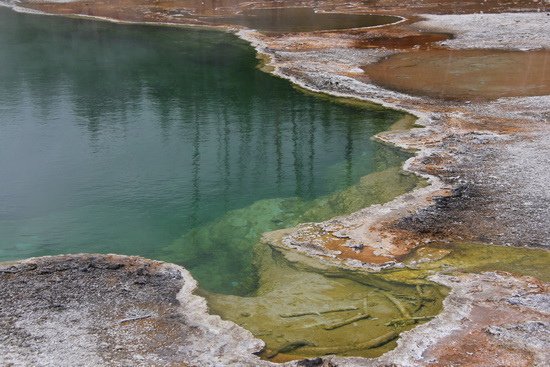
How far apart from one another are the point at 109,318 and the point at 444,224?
474 centimetres

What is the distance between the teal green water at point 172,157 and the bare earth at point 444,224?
79 cm

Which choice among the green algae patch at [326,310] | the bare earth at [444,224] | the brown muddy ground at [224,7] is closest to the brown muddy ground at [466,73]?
the bare earth at [444,224]

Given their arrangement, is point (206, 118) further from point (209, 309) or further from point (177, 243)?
point (209, 309)

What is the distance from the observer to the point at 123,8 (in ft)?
117

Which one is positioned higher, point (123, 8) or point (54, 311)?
point (123, 8)

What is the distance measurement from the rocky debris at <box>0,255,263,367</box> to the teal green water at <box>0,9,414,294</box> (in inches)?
34.8

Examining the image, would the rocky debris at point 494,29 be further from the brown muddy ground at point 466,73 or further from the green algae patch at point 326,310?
the green algae patch at point 326,310

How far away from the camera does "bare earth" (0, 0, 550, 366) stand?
6.90 meters

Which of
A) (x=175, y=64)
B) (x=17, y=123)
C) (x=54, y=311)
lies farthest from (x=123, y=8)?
(x=54, y=311)

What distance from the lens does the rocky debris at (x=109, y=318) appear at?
270 inches

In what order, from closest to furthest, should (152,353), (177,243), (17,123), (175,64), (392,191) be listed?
(152,353), (177,243), (392,191), (17,123), (175,64)

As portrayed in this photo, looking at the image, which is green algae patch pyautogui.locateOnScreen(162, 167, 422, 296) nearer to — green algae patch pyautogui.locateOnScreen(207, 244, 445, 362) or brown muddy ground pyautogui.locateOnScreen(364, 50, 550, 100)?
green algae patch pyautogui.locateOnScreen(207, 244, 445, 362)

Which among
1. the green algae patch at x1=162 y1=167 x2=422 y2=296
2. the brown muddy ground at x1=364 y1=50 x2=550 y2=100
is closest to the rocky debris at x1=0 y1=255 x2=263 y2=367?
the green algae patch at x1=162 y1=167 x2=422 y2=296

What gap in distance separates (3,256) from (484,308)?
6159 millimetres
